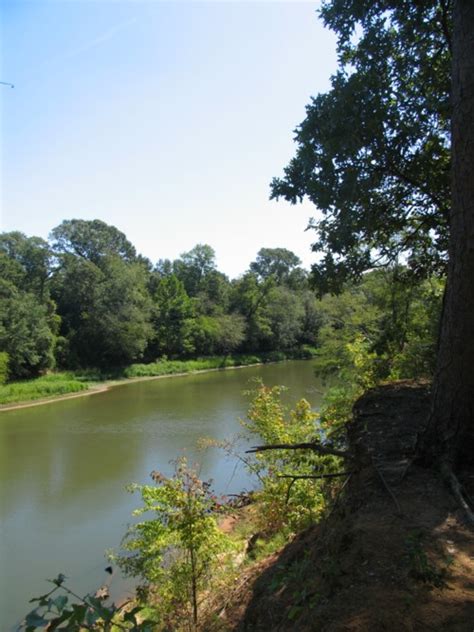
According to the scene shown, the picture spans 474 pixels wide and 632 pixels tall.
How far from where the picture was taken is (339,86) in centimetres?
622

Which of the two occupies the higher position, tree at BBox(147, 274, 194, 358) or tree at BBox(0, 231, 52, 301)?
tree at BBox(0, 231, 52, 301)

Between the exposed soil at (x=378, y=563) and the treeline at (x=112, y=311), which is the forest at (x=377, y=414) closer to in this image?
the exposed soil at (x=378, y=563)

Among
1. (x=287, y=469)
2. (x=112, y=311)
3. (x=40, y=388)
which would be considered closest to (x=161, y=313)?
(x=112, y=311)

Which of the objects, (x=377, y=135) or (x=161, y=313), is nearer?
(x=377, y=135)

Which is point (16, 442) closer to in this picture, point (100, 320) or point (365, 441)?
point (365, 441)

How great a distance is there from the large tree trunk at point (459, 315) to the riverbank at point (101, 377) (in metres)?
25.0

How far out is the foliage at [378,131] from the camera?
19.7 ft

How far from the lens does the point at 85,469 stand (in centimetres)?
1439

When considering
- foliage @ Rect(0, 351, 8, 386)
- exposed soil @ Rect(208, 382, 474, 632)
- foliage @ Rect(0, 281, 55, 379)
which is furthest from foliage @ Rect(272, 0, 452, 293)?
foliage @ Rect(0, 281, 55, 379)

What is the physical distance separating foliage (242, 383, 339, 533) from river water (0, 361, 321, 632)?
151cm

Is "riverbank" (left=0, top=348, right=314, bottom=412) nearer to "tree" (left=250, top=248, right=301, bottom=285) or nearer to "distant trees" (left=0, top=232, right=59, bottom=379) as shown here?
"distant trees" (left=0, top=232, right=59, bottom=379)

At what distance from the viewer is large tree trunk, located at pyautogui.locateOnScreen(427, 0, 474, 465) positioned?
3594mm

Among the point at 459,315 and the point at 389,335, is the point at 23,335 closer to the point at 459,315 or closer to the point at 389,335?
the point at 389,335

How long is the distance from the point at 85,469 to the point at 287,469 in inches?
377
